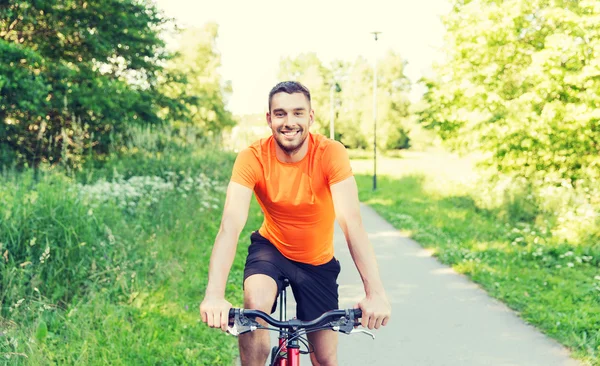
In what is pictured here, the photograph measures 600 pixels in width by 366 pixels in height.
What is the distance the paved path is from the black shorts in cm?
192

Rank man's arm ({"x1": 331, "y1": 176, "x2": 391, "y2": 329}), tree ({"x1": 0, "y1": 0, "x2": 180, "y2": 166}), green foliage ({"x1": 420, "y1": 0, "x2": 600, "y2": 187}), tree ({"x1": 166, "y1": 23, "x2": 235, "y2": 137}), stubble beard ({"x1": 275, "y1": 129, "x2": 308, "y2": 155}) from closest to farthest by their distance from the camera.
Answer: man's arm ({"x1": 331, "y1": 176, "x2": 391, "y2": 329})
stubble beard ({"x1": 275, "y1": 129, "x2": 308, "y2": 155})
green foliage ({"x1": 420, "y1": 0, "x2": 600, "y2": 187})
tree ({"x1": 0, "y1": 0, "x2": 180, "y2": 166})
tree ({"x1": 166, "y1": 23, "x2": 235, "y2": 137})

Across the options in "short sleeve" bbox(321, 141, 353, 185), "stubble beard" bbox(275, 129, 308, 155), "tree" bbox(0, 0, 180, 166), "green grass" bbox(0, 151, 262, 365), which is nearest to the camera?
"stubble beard" bbox(275, 129, 308, 155)

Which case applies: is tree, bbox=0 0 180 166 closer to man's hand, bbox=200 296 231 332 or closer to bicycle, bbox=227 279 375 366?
man's hand, bbox=200 296 231 332

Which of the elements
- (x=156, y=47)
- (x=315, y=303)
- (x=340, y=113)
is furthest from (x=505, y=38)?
(x=340, y=113)

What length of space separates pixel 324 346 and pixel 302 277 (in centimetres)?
43

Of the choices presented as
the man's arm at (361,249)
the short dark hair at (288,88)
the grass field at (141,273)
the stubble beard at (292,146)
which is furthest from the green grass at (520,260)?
the short dark hair at (288,88)

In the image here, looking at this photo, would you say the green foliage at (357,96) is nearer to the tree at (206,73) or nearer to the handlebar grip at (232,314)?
the tree at (206,73)

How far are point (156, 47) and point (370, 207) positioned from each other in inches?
361

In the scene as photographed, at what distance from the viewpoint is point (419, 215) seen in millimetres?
13508

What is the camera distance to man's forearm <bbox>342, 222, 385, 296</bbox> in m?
2.54

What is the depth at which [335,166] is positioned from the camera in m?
2.80

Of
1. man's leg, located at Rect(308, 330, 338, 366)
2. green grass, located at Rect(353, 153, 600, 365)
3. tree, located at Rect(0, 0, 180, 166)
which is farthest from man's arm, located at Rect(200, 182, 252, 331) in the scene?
tree, located at Rect(0, 0, 180, 166)

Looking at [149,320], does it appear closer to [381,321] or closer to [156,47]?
[381,321]

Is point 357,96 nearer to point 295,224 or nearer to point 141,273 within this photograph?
point 141,273
